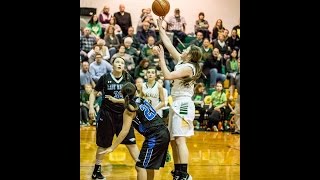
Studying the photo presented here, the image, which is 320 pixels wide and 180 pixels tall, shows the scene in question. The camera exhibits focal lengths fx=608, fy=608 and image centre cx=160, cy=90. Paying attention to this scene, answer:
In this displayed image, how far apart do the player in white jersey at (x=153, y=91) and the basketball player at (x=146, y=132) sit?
6cm

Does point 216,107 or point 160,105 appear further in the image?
point 216,107

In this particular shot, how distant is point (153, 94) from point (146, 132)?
326mm

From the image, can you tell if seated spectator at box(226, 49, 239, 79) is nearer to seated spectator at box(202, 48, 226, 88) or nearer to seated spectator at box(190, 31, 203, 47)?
seated spectator at box(202, 48, 226, 88)

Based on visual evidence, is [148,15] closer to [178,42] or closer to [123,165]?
[178,42]

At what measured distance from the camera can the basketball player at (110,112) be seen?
200 inches

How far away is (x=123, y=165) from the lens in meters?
5.09

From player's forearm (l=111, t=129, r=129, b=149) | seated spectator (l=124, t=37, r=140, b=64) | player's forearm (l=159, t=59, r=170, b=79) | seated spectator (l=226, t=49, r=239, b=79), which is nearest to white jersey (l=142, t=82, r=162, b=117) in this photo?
player's forearm (l=159, t=59, r=170, b=79)

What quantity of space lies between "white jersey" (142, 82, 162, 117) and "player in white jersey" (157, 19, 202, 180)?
0.40 ft

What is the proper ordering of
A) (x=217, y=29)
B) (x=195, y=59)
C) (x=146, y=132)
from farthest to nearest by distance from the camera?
(x=217, y=29), (x=195, y=59), (x=146, y=132)

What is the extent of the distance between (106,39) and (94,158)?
1.00 metres

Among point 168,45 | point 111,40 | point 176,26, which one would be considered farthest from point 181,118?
Answer: point 111,40

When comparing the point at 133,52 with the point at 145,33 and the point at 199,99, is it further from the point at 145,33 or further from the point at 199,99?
the point at 199,99

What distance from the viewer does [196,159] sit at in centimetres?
518
